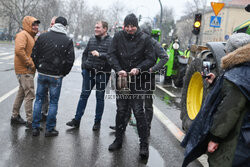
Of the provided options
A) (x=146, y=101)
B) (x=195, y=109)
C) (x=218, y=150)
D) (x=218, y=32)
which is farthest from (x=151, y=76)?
(x=218, y=32)

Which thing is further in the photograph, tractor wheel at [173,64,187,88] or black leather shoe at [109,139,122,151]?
tractor wheel at [173,64,187,88]

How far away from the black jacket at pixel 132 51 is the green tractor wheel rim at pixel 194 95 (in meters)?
1.26

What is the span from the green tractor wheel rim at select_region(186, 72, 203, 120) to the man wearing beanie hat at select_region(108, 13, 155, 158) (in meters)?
1.24

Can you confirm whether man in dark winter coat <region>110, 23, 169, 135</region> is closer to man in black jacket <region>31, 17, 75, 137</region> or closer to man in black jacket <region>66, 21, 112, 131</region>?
man in black jacket <region>66, 21, 112, 131</region>

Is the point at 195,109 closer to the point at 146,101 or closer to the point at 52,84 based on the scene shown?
the point at 146,101

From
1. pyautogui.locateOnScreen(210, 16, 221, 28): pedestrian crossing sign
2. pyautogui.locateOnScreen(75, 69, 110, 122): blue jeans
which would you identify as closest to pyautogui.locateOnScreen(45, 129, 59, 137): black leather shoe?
pyautogui.locateOnScreen(75, 69, 110, 122): blue jeans

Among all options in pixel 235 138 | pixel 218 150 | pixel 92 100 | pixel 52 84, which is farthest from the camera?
pixel 92 100

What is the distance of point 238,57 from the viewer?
2340 millimetres

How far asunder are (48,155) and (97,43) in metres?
2.14

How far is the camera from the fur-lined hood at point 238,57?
232cm

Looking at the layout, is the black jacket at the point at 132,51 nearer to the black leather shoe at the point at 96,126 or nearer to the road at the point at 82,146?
the road at the point at 82,146

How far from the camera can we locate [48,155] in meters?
A: 3.81

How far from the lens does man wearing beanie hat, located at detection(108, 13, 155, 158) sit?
4004mm

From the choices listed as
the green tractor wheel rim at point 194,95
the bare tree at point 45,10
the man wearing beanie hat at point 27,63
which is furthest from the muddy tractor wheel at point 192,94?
the bare tree at point 45,10
